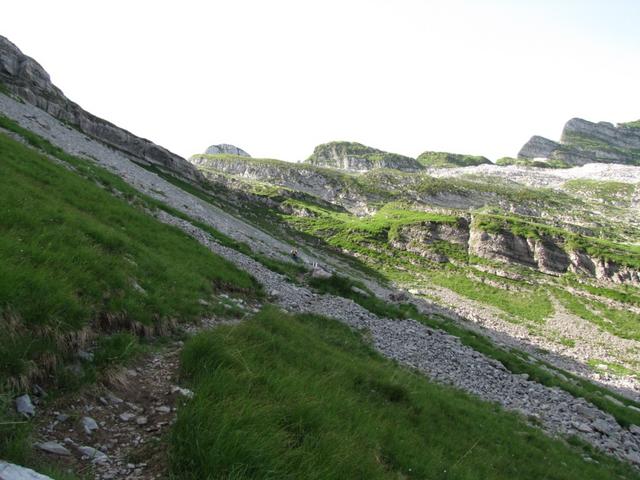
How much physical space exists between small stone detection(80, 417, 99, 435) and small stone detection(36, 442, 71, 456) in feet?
1.79

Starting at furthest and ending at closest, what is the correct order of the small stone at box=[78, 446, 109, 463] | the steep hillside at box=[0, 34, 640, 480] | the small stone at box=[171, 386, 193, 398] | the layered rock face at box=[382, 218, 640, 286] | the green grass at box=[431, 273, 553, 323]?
the layered rock face at box=[382, 218, 640, 286] → the green grass at box=[431, 273, 553, 323] → the small stone at box=[171, 386, 193, 398] → the steep hillside at box=[0, 34, 640, 480] → the small stone at box=[78, 446, 109, 463]

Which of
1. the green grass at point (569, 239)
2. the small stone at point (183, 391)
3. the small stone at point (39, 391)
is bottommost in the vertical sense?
the small stone at point (39, 391)

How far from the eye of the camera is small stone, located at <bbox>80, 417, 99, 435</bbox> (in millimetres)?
5633

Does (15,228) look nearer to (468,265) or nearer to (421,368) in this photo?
(421,368)

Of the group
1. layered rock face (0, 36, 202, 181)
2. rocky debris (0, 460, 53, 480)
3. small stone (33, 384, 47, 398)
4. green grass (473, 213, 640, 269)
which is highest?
green grass (473, 213, 640, 269)

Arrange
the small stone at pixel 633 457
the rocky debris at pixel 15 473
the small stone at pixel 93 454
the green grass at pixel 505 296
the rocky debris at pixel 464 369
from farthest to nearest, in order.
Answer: the green grass at pixel 505 296
the rocky debris at pixel 464 369
the small stone at pixel 633 457
the small stone at pixel 93 454
the rocky debris at pixel 15 473

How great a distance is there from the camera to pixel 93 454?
203 inches

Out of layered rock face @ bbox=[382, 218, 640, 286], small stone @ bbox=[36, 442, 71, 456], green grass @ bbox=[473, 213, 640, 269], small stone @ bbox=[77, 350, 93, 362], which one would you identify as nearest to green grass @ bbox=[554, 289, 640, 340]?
layered rock face @ bbox=[382, 218, 640, 286]

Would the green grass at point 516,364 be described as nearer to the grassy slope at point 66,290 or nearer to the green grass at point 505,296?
the grassy slope at point 66,290

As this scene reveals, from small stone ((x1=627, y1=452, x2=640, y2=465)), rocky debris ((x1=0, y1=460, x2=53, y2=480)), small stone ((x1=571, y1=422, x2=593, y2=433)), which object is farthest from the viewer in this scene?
small stone ((x1=571, y1=422, x2=593, y2=433))

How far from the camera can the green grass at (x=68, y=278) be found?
262 inches

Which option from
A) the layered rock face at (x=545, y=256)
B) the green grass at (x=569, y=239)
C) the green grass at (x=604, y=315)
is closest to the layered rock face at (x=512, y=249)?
the layered rock face at (x=545, y=256)

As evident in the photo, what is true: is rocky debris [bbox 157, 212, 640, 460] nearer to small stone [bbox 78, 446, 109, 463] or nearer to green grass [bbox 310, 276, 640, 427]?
green grass [bbox 310, 276, 640, 427]

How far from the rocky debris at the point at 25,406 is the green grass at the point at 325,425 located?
2.21 metres
